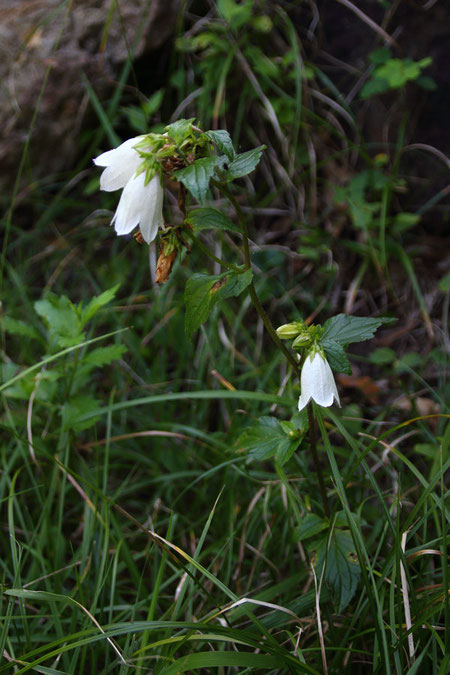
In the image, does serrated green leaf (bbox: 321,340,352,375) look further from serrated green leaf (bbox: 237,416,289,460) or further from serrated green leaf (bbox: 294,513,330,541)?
serrated green leaf (bbox: 294,513,330,541)

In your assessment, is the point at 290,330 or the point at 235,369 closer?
the point at 290,330

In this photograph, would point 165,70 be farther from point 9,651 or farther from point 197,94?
point 9,651

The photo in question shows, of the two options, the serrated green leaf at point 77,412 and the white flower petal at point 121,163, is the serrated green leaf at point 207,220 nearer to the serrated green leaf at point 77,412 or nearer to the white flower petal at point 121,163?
the white flower petal at point 121,163

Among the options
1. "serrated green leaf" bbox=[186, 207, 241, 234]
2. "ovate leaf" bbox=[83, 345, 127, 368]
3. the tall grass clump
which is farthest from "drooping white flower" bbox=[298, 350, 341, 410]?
"ovate leaf" bbox=[83, 345, 127, 368]

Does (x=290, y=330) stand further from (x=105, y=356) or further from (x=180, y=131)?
(x=105, y=356)

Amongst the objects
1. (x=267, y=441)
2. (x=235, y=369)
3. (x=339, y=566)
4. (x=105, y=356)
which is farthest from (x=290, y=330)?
(x=235, y=369)

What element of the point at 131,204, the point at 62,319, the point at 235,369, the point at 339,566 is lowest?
Result: the point at 235,369

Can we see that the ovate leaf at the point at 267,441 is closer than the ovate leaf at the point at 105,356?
Yes

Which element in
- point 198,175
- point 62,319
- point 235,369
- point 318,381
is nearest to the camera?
point 198,175

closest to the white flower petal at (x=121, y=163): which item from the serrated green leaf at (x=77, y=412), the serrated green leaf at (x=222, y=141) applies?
the serrated green leaf at (x=222, y=141)
